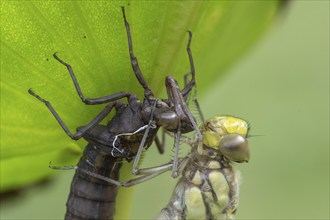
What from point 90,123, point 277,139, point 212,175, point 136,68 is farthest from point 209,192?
point 277,139

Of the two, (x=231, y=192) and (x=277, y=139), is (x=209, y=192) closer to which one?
(x=231, y=192)

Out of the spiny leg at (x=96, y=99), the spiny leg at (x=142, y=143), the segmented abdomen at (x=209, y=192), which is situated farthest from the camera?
the segmented abdomen at (x=209, y=192)

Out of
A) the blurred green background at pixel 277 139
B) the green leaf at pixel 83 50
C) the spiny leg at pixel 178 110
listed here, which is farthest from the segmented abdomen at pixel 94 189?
the blurred green background at pixel 277 139

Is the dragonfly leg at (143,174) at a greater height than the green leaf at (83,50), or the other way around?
the green leaf at (83,50)

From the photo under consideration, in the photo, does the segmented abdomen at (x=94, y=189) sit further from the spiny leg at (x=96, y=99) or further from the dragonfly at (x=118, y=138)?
the spiny leg at (x=96, y=99)

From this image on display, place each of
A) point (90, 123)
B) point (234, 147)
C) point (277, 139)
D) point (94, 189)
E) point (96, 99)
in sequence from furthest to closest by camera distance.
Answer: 1. point (277, 139)
2. point (94, 189)
3. point (234, 147)
4. point (90, 123)
5. point (96, 99)

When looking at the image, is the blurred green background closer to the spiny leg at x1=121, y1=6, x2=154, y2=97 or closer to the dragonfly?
the dragonfly
